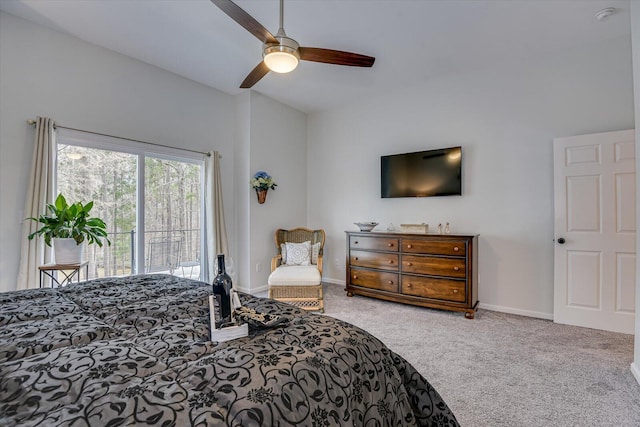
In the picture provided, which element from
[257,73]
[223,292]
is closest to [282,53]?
[257,73]

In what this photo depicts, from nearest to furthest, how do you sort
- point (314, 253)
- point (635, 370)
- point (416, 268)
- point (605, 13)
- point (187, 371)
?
point (187, 371), point (635, 370), point (605, 13), point (416, 268), point (314, 253)

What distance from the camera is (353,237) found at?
4145mm

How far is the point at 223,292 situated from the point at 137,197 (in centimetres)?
309

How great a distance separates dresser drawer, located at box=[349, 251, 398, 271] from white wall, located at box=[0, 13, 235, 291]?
8.72ft

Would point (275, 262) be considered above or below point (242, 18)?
below

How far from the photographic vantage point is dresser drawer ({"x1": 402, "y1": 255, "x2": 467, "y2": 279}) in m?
3.32

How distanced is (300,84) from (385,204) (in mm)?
2103

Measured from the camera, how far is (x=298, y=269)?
→ 3846mm

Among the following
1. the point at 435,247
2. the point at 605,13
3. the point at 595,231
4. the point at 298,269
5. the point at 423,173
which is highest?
the point at 605,13

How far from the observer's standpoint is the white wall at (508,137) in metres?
3.12

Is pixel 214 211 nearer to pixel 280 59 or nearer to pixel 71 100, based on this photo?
pixel 71 100

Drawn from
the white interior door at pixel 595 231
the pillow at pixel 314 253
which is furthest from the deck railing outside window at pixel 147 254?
the white interior door at pixel 595 231

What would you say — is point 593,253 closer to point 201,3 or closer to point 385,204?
point 385,204

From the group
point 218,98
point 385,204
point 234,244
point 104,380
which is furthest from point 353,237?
point 104,380
